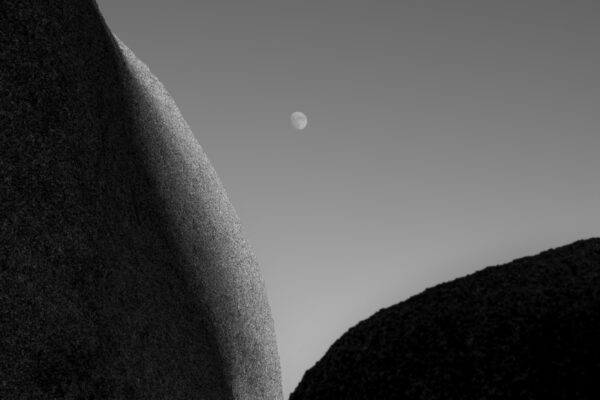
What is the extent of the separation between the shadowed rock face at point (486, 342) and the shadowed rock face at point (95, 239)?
3.37 m

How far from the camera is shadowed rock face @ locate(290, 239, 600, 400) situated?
5109 mm

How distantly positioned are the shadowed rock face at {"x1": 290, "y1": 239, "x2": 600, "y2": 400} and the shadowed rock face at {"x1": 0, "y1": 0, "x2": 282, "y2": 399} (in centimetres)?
337

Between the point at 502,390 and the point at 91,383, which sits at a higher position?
the point at 91,383

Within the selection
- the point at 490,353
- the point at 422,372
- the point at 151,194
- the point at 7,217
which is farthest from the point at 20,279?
the point at 490,353

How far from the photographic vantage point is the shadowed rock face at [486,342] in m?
5.11

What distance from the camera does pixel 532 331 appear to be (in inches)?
210

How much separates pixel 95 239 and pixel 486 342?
5506mm

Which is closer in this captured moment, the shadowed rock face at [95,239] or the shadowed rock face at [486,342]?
the shadowed rock face at [486,342]

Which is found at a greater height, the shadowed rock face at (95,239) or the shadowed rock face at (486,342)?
the shadowed rock face at (95,239)

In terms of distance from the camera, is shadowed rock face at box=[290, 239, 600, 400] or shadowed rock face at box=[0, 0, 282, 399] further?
shadowed rock face at box=[0, 0, 282, 399]

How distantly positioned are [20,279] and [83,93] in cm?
279

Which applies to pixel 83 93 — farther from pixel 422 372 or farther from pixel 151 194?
pixel 422 372

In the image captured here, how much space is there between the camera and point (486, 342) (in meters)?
5.45

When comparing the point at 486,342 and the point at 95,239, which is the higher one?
the point at 95,239
